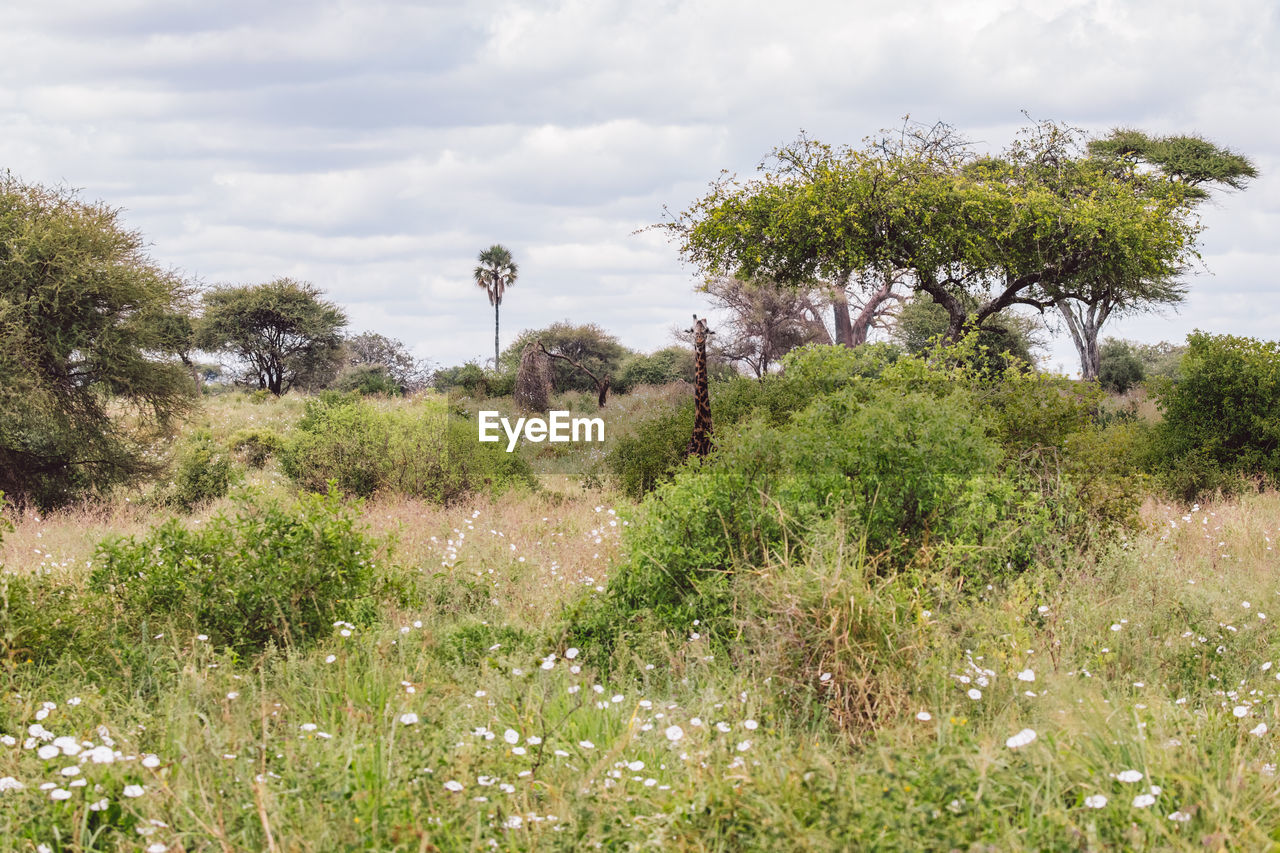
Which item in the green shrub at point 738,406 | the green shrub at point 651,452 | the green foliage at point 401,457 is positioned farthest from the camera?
the green foliage at point 401,457

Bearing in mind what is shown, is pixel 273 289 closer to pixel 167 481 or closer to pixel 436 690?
pixel 167 481

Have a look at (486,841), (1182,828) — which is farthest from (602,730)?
(1182,828)

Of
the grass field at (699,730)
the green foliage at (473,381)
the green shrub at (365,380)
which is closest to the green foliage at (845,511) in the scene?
the grass field at (699,730)

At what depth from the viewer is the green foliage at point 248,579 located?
19.6 feet

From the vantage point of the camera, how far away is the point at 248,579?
19.9 ft

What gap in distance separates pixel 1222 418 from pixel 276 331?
1772 inches

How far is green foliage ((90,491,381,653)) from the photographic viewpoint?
599cm

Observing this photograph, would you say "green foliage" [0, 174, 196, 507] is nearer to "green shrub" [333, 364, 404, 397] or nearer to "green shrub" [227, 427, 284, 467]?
"green shrub" [227, 427, 284, 467]

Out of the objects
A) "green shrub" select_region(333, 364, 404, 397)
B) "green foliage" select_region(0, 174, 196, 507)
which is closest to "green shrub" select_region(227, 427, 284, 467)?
"green foliage" select_region(0, 174, 196, 507)

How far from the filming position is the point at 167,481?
55.7ft

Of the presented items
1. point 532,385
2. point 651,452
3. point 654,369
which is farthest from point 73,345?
point 654,369

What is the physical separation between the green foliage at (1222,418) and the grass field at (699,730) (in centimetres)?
792

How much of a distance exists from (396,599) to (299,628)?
103 centimetres

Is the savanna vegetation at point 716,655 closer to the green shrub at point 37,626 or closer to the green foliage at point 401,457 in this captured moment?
the green shrub at point 37,626
